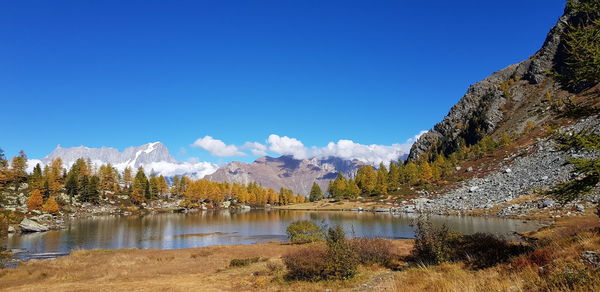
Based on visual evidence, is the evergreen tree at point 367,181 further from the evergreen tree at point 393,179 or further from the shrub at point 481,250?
the shrub at point 481,250

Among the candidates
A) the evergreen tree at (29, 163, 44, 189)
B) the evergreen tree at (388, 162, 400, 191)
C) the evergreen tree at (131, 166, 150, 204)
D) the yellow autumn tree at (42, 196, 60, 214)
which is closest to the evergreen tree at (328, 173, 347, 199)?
the evergreen tree at (388, 162, 400, 191)

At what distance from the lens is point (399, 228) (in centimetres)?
7106

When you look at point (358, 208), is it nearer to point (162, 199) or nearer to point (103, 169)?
point (162, 199)

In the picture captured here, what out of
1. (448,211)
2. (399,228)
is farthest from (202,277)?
(448,211)

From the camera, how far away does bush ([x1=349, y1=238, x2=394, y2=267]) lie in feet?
93.4

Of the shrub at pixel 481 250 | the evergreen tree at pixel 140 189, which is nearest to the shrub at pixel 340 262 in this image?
the shrub at pixel 481 250

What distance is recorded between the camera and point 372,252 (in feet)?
96.7

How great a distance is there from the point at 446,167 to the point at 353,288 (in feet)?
484

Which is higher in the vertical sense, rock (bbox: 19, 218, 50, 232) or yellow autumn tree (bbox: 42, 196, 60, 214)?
yellow autumn tree (bbox: 42, 196, 60, 214)

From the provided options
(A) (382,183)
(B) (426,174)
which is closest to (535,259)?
(B) (426,174)

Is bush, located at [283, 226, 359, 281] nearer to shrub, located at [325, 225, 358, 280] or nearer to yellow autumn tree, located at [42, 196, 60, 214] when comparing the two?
shrub, located at [325, 225, 358, 280]

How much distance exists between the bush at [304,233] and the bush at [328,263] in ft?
94.0

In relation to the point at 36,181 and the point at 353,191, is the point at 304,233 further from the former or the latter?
the point at 36,181

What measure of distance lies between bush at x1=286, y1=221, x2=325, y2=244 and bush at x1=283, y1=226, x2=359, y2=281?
94.0 ft
